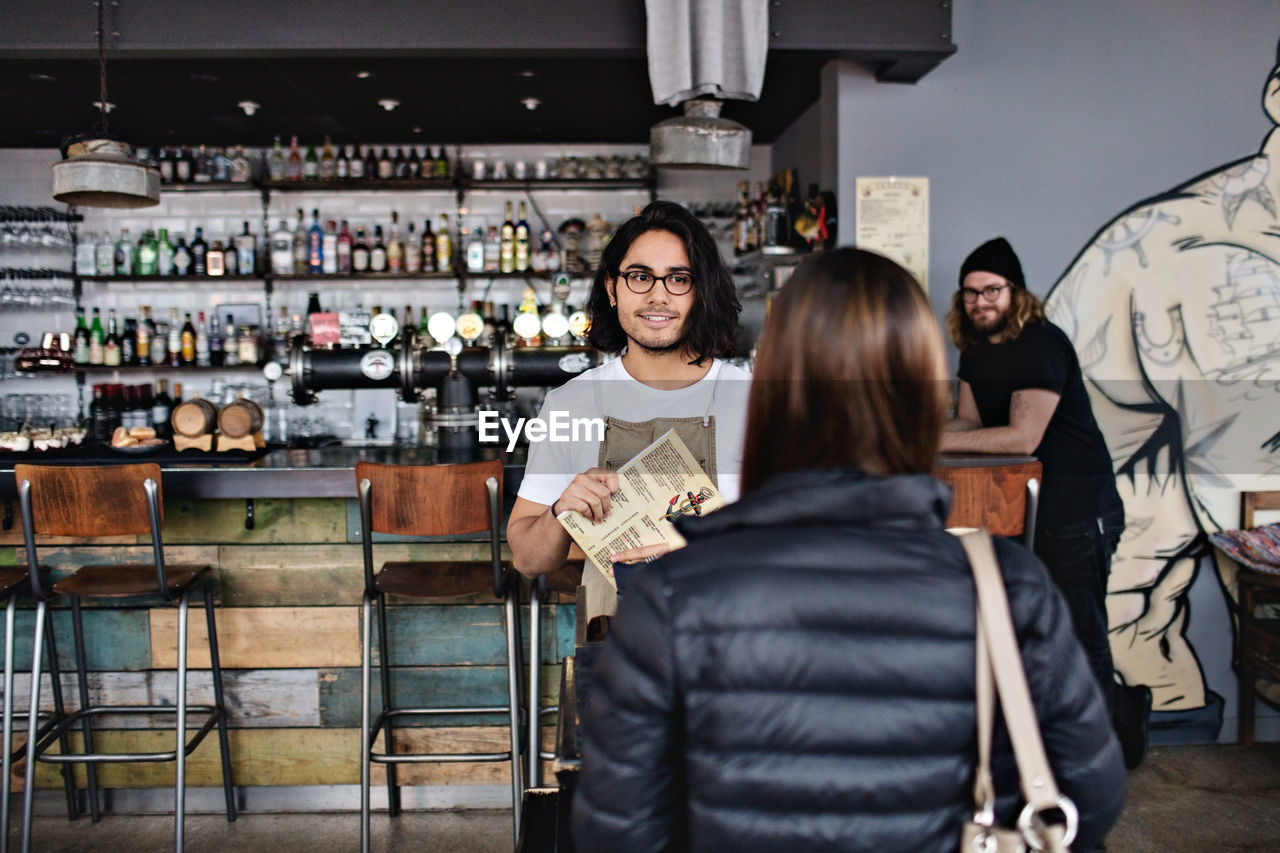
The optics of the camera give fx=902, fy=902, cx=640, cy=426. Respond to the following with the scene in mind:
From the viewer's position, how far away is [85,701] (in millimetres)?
2900

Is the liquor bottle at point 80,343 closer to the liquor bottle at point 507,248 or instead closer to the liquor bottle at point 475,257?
the liquor bottle at point 475,257

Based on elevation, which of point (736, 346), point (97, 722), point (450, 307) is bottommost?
point (97, 722)

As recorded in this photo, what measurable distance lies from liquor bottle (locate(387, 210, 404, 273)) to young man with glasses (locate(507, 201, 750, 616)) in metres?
3.90

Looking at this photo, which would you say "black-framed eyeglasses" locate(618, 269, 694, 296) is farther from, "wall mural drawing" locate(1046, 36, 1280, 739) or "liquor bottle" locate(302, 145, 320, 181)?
"liquor bottle" locate(302, 145, 320, 181)

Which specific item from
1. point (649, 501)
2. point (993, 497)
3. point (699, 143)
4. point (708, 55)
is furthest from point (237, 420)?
point (993, 497)

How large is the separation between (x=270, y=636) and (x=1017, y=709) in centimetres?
265

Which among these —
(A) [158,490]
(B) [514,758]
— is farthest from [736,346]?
(A) [158,490]

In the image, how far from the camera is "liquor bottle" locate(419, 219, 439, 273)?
5.51m

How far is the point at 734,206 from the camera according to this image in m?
5.55

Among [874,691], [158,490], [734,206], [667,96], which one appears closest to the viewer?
[874,691]

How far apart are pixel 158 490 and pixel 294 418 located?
10.7ft

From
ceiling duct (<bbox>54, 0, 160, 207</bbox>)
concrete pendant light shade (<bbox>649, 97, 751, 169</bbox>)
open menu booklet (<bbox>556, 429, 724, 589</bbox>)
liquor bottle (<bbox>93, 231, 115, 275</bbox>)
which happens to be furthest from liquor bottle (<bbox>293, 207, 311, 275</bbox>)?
open menu booklet (<bbox>556, 429, 724, 589</bbox>)

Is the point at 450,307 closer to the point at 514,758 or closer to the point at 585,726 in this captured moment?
the point at 514,758

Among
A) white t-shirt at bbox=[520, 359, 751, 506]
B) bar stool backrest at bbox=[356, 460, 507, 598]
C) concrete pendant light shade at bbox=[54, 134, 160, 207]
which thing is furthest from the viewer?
concrete pendant light shade at bbox=[54, 134, 160, 207]
